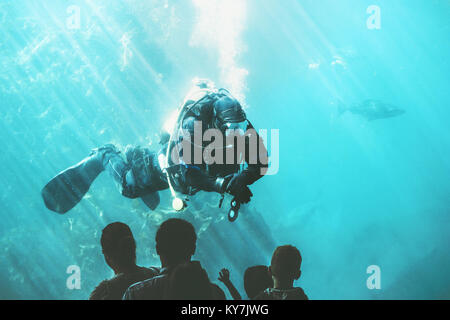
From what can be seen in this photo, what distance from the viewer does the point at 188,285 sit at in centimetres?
147

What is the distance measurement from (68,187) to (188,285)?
10.6 feet

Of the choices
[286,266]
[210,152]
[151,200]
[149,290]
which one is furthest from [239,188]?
[151,200]

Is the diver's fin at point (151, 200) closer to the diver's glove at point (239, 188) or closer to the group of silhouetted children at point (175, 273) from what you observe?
A: the group of silhouetted children at point (175, 273)

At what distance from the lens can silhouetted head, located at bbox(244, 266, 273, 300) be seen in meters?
2.25

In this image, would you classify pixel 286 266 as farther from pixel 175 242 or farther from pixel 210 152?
pixel 210 152

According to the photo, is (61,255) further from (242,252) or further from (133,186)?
(133,186)

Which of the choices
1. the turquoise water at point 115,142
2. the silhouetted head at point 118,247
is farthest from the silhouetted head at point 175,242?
the turquoise water at point 115,142

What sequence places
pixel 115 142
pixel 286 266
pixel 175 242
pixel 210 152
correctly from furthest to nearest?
1. pixel 115 142
2. pixel 210 152
3. pixel 286 266
4. pixel 175 242

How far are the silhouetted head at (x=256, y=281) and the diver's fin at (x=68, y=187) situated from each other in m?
3.03

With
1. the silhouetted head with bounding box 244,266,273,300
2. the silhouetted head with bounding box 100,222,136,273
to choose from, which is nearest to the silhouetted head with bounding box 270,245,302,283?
the silhouetted head with bounding box 244,266,273,300

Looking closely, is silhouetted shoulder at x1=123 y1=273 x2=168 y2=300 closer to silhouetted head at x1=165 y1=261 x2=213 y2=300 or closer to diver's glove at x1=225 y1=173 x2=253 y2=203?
silhouetted head at x1=165 y1=261 x2=213 y2=300

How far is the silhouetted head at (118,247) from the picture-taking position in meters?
1.92

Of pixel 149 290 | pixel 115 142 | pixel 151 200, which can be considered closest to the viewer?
pixel 149 290
